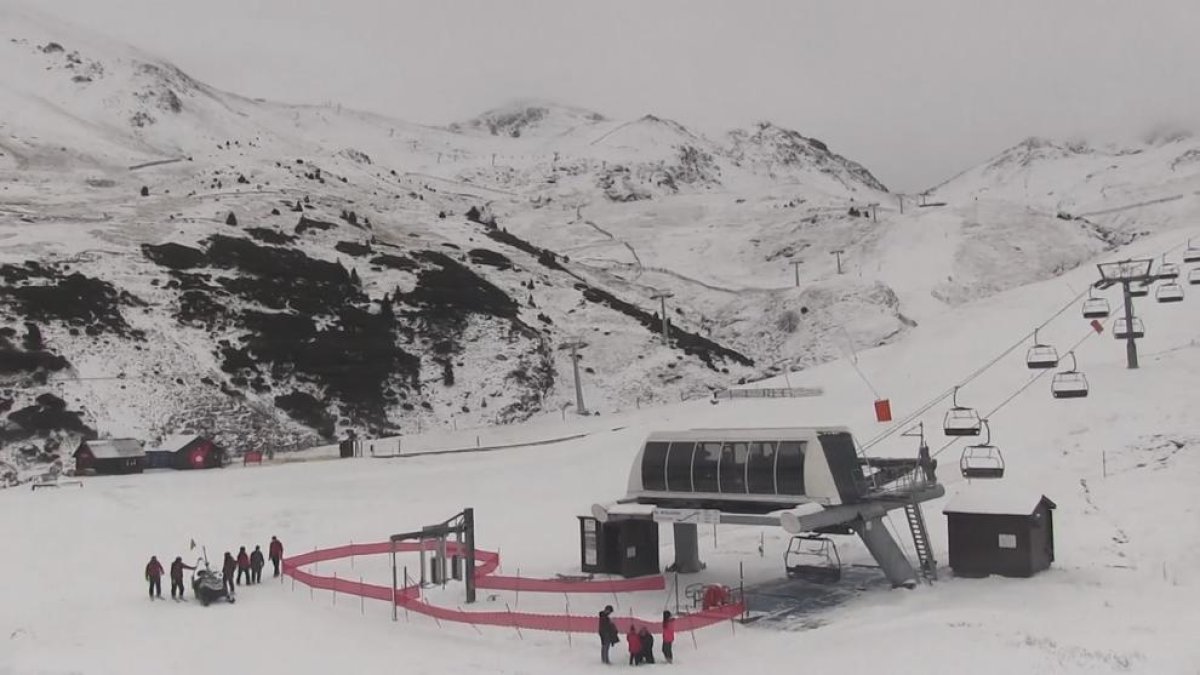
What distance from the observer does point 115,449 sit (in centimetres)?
4891

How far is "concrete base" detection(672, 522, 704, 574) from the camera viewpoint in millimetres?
30781

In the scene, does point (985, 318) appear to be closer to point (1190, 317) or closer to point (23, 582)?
point (1190, 317)

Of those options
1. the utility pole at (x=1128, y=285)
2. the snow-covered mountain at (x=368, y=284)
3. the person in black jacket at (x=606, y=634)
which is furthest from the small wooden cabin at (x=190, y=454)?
the utility pole at (x=1128, y=285)

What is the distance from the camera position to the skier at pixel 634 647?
20219mm

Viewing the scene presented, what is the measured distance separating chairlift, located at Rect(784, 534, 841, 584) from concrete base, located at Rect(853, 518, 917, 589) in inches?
87.9

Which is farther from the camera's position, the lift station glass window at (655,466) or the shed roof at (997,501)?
the lift station glass window at (655,466)

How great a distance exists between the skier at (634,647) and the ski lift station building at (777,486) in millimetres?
5858

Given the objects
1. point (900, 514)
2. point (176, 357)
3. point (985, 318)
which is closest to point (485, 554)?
point (900, 514)

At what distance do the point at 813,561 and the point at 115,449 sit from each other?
34.4 metres

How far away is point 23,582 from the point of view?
1142 inches

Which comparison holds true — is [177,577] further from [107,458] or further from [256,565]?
[107,458]

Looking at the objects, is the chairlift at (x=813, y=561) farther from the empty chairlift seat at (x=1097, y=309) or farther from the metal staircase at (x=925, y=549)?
the empty chairlift seat at (x=1097, y=309)

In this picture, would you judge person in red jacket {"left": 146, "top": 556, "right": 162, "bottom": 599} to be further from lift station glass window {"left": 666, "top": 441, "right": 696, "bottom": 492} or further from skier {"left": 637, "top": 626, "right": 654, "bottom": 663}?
skier {"left": 637, "top": 626, "right": 654, "bottom": 663}

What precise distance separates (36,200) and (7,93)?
66198mm
